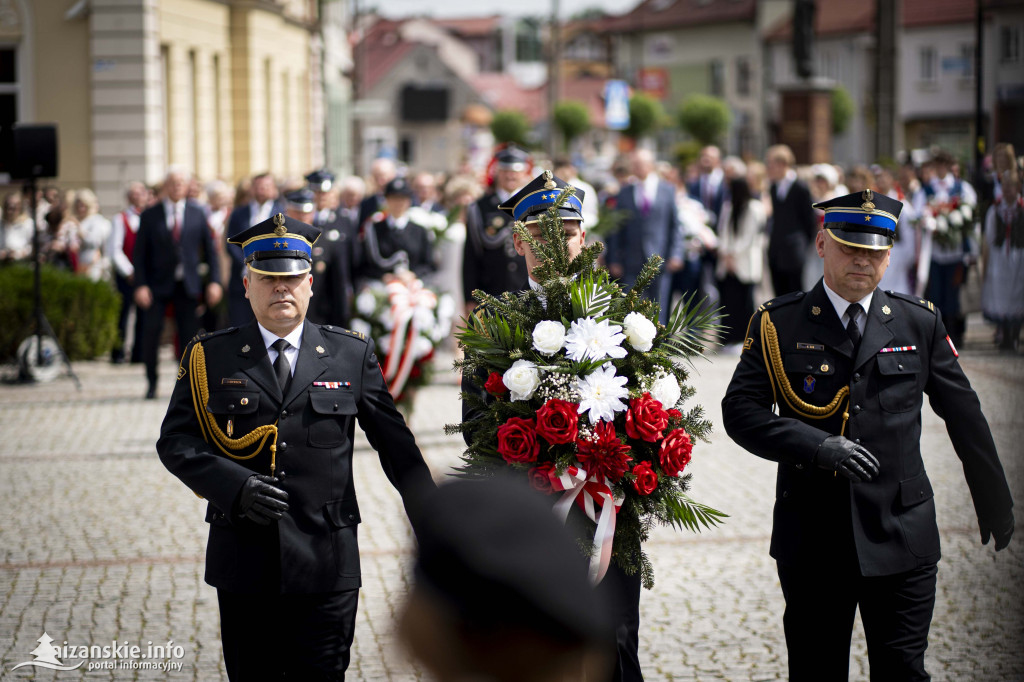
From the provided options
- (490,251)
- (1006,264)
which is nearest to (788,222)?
(490,251)

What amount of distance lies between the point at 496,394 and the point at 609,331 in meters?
0.43

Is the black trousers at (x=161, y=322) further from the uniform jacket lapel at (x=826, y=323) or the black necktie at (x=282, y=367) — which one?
the uniform jacket lapel at (x=826, y=323)

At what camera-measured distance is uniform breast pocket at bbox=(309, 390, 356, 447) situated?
165 inches

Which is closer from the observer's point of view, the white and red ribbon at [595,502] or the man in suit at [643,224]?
the white and red ribbon at [595,502]

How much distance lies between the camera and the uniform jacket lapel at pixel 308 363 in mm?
4215

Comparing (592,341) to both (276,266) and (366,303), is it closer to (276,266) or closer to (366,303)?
(276,266)

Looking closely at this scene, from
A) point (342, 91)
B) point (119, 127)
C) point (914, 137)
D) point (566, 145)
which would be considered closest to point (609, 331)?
point (119, 127)

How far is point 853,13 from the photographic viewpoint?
75625mm

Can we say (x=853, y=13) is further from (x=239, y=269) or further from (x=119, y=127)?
(x=239, y=269)

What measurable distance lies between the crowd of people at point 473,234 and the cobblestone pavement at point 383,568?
1.67 metres

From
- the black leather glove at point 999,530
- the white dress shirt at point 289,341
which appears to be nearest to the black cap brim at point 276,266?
the white dress shirt at point 289,341

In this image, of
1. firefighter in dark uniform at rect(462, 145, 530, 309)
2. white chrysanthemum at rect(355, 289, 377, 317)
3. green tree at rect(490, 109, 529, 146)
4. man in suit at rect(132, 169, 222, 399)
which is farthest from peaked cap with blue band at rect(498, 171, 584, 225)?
green tree at rect(490, 109, 529, 146)

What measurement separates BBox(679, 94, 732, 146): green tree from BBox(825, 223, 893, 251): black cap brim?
2769 inches

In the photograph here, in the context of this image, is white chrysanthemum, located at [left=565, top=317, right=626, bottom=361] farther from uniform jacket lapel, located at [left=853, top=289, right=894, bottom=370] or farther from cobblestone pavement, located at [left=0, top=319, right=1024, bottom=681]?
uniform jacket lapel, located at [left=853, top=289, right=894, bottom=370]
